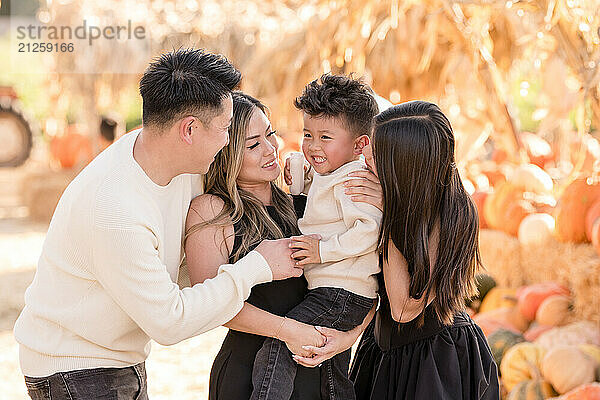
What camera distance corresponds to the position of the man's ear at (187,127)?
2.07 meters

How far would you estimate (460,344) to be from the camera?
2428 mm

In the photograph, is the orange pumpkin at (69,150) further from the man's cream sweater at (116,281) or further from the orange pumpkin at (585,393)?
the man's cream sweater at (116,281)

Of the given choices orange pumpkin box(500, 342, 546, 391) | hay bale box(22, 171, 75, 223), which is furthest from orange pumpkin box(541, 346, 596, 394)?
hay bale box(22, 171, 75, 223)

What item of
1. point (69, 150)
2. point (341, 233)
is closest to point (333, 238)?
point (341, 233)

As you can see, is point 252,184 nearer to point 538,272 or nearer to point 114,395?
point 114,395

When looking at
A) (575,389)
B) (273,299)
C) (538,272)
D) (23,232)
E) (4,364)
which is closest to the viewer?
(273,299)

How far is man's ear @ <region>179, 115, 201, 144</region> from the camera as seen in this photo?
81.7 inches

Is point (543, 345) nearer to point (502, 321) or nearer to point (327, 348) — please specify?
point (502, 321)

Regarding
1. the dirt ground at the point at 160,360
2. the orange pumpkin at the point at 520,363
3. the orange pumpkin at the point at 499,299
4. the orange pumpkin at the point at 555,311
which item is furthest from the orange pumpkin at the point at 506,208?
the dirt ground at the point at 160,360

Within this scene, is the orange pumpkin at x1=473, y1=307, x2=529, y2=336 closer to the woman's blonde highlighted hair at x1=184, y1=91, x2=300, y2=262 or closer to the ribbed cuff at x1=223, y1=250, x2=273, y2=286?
the woman's blonde highlighted hair at x1=184, y1=91, x2=300, y2=262

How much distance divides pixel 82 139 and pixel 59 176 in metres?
1.05

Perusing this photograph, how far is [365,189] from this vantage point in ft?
7.39

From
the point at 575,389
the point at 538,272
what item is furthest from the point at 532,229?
the point at 575,389

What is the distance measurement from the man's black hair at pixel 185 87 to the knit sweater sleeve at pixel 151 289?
0.34 metres
